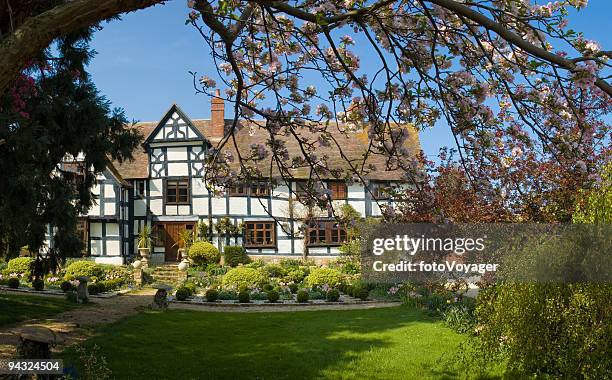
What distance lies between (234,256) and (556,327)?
20.9 m

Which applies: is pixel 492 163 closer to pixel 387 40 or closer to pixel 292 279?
pixel 387 40

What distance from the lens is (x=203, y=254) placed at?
1005 inches

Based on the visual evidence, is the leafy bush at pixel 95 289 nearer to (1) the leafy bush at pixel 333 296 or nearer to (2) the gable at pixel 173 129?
(1) the leafy bush at pixel 333 296

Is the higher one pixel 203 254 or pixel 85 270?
pixel 203 254

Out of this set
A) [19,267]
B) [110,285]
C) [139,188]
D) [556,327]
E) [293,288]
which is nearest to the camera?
[556,327]

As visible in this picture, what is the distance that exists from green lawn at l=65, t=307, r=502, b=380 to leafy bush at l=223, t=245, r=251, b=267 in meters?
12.1

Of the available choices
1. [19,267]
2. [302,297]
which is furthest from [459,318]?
[19,267]

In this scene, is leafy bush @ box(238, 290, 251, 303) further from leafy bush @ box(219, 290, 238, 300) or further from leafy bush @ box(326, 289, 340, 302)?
leafy bush @ box(326, 289, 340, 302)

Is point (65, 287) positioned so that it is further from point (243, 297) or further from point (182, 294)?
point (243, 297)

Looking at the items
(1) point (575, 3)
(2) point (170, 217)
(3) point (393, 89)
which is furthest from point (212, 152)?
(2) point (170, 217)

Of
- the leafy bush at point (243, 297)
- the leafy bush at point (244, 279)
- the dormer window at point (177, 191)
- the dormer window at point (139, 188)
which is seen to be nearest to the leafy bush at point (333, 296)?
the leafy bush at point (243, 297)

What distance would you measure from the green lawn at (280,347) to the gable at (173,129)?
50.6 feet

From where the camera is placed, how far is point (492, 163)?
4.96 meters

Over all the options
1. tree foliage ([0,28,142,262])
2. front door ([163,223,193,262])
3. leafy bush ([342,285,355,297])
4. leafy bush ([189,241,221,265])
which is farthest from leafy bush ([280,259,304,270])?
tree foliage ([0,28,142,262])
